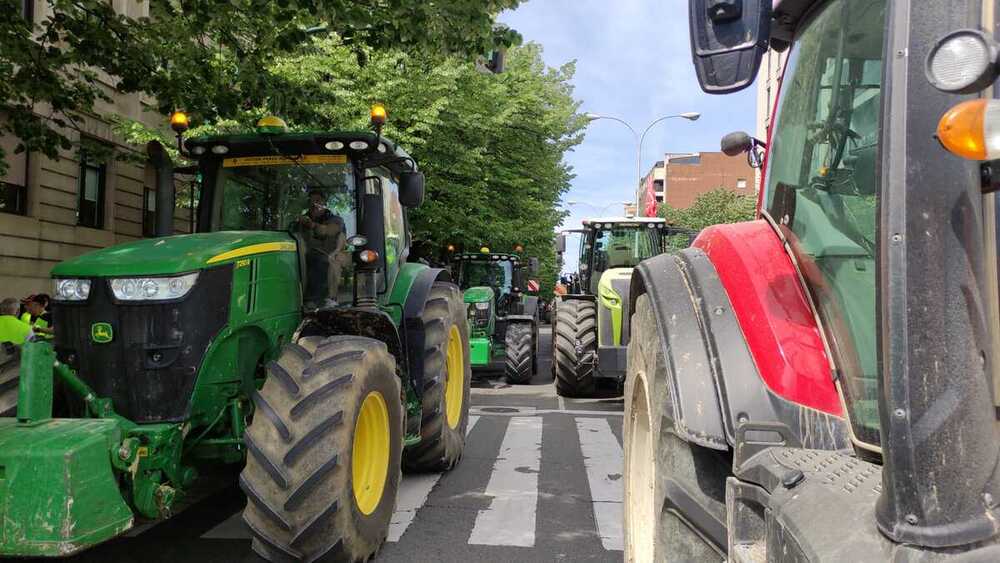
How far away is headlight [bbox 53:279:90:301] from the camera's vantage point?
3.88 meters

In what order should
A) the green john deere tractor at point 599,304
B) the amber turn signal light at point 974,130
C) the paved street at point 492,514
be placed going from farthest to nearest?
the green john deere tractor at point 599,304 < the paved street at point 492,514 < the amber turn signal light at point 974,130

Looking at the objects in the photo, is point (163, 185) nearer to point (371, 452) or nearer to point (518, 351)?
point (371, 452)

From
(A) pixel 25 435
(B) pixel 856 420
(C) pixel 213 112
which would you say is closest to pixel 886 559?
(B) pixel 856 420

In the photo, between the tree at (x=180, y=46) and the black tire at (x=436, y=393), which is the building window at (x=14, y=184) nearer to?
the tree at (x=180, y=46)

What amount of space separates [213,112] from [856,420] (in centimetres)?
796

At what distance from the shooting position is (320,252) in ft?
16.4

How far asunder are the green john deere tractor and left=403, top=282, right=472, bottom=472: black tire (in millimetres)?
3411

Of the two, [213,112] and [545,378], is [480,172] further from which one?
[213,112]

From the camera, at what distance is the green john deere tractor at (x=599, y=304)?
9.99 m

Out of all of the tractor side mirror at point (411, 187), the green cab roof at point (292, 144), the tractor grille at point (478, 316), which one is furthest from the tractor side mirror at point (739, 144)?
the tractor grille at point (478, 316)

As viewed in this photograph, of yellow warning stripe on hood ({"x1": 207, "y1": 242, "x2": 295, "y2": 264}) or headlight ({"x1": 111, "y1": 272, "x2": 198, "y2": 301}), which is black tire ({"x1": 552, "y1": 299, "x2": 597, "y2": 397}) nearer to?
yellow warning stripe on hood ({"x1": 207, "y1": 242, "x2": 295, "y2": 264})

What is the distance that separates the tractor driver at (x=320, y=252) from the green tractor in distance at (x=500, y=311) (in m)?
7.12

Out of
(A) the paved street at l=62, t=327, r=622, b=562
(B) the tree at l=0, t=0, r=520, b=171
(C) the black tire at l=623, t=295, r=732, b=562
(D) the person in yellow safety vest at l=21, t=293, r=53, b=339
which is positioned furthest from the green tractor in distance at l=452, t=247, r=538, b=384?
(C) the black tire at l=623, t=295, r=732, b=562

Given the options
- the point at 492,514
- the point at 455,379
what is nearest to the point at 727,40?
the point at 492,514
